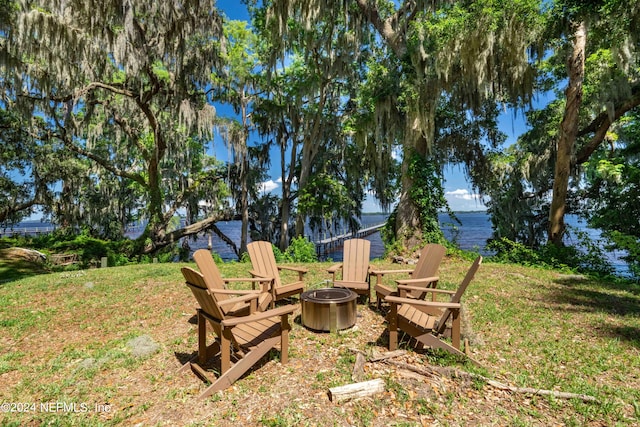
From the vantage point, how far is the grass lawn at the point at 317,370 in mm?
2061

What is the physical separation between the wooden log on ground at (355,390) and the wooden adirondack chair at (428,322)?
0.64 metres

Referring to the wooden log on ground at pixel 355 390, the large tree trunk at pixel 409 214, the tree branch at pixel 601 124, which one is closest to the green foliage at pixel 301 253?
the large tree trunk at pixel 409 214

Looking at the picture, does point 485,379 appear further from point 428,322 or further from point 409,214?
point 409,214

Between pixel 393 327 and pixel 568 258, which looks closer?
pixel 393 327

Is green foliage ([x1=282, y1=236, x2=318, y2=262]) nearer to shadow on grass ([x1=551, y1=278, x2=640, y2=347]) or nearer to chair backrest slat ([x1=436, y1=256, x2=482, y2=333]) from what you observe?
shadow on grass ([x1=551, y1=278, x2=640, y2=347])

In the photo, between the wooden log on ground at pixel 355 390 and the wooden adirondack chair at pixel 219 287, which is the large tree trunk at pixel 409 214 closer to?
the wooden adirondack chair at pixel 219 287

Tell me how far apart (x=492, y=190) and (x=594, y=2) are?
6035 mm

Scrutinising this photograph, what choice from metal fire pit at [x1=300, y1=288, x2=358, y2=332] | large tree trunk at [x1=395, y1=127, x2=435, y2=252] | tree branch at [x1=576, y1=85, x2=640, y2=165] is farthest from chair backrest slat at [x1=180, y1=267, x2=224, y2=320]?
tree branch at [x1=576, y1=85, x2=640, y2=165]

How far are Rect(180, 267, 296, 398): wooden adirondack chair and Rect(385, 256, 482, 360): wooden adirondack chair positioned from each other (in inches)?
39.6

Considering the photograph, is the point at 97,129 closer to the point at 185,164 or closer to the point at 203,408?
the point at 185,164

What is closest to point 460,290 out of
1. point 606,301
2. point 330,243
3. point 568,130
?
point 606,301

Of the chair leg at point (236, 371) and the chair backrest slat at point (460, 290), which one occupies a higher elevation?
the chair backrest slat at point (460, 290)

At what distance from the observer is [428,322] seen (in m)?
2.79

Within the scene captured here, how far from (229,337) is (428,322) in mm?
1770
